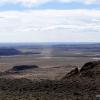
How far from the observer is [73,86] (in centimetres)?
3700

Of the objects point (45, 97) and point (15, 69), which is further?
point (15, 69)

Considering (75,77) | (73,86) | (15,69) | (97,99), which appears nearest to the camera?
(97,99)

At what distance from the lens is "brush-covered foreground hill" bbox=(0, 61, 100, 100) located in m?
30.2

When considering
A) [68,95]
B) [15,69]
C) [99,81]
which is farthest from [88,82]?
[15,69]

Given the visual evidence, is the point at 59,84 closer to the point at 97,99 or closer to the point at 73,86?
the point at 73,86

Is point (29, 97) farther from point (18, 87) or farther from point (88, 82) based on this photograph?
point (88, 82)

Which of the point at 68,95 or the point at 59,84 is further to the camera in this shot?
the point at 59,84

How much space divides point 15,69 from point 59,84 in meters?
43.6

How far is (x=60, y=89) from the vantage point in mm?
35562

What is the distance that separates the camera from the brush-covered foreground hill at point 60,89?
30.2m

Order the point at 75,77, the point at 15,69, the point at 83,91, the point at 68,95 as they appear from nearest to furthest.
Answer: the point at 68,95 → the point at 83,91 → the point at 75,77 → the point at 15,69

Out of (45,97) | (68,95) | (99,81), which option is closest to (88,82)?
(99,81)

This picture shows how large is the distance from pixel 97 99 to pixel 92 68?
46.6 ft

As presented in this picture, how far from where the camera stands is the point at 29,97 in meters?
29.7
